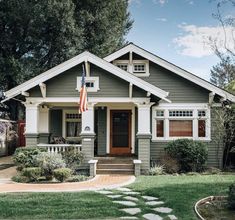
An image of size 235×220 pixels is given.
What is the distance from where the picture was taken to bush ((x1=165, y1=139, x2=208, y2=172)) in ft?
50.9

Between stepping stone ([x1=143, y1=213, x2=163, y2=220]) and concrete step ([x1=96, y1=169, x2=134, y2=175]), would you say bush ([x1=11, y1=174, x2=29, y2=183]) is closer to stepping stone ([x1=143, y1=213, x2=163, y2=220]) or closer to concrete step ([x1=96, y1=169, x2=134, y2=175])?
concrete step ([x1=96, y1=169, x2=134, y2=175])

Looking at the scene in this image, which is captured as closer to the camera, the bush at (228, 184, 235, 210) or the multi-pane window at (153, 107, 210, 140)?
the bush at (228, 184, 235, 210)

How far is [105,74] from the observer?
15.8 metres

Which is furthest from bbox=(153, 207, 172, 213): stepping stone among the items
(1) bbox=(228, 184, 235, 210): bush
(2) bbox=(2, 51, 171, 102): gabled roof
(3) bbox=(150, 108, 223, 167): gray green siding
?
(3) bbox=(150, 108, 223, 167): gray green siding

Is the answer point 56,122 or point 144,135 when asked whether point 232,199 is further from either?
point 56,122

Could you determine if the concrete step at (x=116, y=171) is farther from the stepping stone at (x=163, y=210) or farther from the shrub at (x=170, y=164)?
the stepping stone at (x=163, y=210)

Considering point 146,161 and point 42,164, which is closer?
point 42,164

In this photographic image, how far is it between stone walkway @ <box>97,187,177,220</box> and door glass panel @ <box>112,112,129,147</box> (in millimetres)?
7199

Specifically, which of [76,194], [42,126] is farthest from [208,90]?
[76,194]

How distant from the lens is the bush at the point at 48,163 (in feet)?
44.0

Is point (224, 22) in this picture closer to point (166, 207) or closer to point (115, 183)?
point (166, 207)

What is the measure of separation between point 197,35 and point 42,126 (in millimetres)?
8534

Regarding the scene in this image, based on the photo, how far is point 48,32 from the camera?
26.0 meters

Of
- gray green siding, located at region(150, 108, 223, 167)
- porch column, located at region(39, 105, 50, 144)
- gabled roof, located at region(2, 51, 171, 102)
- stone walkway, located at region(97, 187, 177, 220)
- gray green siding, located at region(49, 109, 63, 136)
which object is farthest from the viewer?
gray green siding, located at region(49, 109, 63, 136)
